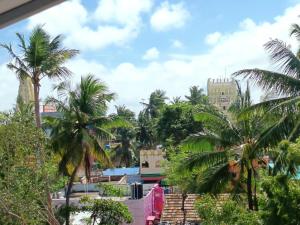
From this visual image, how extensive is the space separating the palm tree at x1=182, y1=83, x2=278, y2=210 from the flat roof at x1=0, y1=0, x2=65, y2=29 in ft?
28.1

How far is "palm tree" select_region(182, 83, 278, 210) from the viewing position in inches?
475

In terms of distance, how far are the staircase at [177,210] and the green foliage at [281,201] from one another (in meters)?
11.3

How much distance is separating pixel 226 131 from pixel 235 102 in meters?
0.79

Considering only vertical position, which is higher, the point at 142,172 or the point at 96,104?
the point at 96,104

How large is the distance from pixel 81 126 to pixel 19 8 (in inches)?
471

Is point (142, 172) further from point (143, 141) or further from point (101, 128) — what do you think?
point (101, 128)

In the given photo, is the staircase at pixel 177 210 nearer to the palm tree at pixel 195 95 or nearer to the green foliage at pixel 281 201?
the green foliage at pixel 281 201

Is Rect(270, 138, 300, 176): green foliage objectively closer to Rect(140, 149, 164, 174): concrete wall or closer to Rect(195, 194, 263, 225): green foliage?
Rect(195, 194, 263, 225): green foliage

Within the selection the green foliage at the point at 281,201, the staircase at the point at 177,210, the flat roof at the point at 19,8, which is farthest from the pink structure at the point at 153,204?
the flat roof at the point at 19,8

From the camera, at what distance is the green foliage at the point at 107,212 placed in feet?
46.0

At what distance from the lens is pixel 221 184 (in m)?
12.2

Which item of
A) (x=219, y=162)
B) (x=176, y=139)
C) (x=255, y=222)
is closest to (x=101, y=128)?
(x=219, y=162)

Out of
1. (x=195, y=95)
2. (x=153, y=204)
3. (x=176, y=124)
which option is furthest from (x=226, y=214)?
(x=195, y=95)

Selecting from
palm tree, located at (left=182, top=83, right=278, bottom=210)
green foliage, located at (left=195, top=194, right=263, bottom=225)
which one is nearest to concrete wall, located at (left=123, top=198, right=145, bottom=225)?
palm tree, located at (left=182, top=83, right=278, bottom=210)
